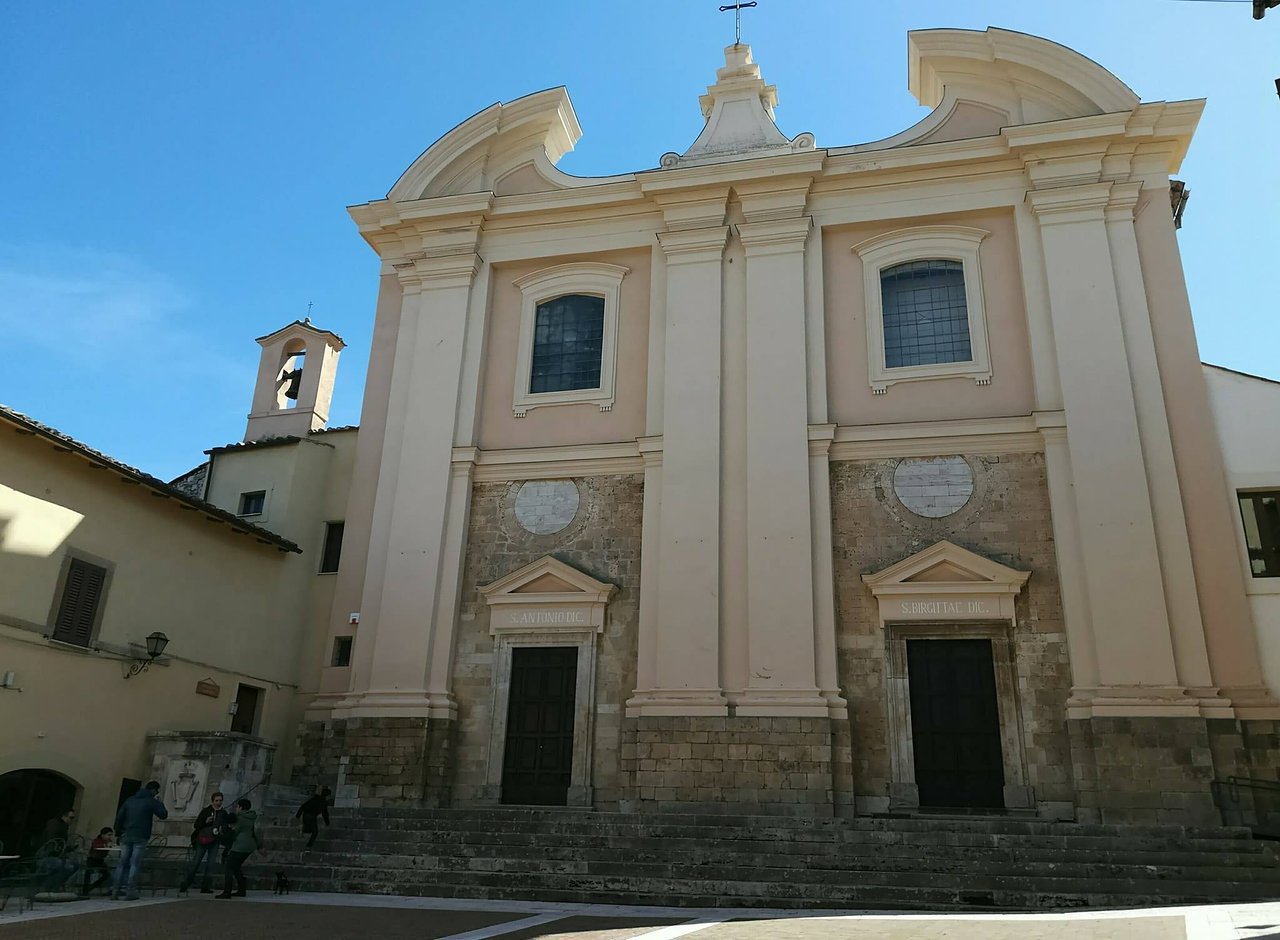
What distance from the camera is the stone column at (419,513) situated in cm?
1611

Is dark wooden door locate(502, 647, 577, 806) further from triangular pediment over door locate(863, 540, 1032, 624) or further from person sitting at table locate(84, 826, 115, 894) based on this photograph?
person sitting at table locate(84, 826, 115, 894)

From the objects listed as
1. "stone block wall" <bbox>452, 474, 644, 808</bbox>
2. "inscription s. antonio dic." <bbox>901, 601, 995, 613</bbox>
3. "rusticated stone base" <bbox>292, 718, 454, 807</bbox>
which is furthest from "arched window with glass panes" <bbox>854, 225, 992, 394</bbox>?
"rusticated stone base" <bbox>292, 718, 454, 807</bbox>

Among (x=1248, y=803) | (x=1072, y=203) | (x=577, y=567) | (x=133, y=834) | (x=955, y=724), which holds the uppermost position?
(x=1072, y=203)

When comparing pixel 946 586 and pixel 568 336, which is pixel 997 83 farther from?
pixel 946 586

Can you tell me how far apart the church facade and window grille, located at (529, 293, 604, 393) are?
0.21 feet

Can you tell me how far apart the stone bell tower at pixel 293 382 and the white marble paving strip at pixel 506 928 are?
13.6m

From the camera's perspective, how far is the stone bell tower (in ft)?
68.4

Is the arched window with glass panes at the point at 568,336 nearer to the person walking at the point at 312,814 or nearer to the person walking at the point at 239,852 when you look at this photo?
the person walking at the point at 312,814

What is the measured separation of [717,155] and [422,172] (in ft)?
19.0

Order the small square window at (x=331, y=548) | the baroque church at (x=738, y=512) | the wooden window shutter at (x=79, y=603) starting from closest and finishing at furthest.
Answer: the wooden window shutter at (x=79, y=603) < the baroque church at (x=738, y=512) < the small square window at (x=331, y=548)

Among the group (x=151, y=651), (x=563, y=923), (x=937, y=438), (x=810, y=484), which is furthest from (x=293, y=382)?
(x=563, y=923)

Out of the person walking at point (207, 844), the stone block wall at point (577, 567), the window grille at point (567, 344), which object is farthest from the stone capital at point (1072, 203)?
the person walking at point (207, 844)

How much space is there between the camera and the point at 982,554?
14.8 m

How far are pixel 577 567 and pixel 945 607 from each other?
5791 millimetres
